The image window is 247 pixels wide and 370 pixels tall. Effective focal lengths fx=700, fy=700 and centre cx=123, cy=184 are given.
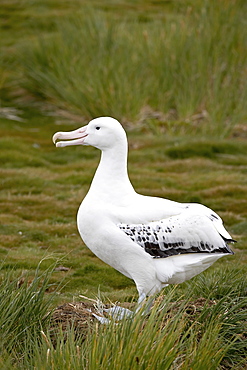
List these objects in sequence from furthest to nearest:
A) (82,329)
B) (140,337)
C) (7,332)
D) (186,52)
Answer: (186,52) → (82,329) → (7,332) → (140,337)

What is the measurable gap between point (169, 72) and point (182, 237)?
10262mm

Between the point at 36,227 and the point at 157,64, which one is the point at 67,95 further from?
the point at 36,227

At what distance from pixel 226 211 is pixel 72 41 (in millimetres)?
8387

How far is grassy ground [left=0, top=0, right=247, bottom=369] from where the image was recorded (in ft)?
32.5

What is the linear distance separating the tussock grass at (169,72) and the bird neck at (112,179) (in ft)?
29.8

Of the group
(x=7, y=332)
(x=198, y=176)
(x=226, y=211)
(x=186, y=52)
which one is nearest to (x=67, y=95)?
(x=186, y=52)

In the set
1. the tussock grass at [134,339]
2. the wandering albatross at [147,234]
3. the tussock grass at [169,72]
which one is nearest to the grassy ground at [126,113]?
the tussock grass at [169,72]

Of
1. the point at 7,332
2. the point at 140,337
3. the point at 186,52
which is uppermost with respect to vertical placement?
the point at 140,337

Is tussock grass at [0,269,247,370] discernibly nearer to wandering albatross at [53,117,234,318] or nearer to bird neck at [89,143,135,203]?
wandering albatross at [53,117,234,318]

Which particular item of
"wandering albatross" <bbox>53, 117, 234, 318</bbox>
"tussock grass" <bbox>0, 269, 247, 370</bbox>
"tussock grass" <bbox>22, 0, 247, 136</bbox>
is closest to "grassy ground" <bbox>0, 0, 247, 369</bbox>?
"tussock grass" <bbox>22, 0, 247, 136</bbox>

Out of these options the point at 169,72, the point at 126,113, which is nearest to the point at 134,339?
the point at 126,113

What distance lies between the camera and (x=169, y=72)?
15273 millimetres

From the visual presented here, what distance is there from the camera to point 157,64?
1566 centimetres

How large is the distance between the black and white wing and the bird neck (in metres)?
0.33
